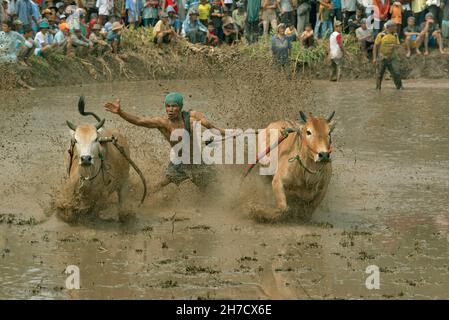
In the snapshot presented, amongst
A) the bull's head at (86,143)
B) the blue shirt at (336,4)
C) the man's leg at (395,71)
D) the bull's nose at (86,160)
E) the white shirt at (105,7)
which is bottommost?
the bull's nose at (86,160)

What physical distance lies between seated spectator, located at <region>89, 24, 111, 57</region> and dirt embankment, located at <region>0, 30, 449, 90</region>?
19 centimetres

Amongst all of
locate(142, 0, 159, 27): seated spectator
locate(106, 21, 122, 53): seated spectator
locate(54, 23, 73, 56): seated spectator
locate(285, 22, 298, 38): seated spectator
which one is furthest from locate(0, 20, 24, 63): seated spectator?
locate(285, 22, 298, 38): seated spectator

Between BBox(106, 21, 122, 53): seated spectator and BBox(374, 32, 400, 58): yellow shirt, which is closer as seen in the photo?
BBox(374, 32, 400, 58): yellow shirt

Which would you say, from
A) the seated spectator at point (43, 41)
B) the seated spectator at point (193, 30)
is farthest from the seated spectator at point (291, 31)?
the seated spectator at point (43, 41)

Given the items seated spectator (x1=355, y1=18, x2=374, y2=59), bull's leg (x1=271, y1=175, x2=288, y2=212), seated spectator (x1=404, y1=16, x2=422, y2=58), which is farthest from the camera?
seated spectator (x1=404, y1=16, x2=422, y2=58)

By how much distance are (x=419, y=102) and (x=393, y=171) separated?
8333mm

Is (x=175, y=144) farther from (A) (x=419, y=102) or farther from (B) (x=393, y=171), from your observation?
(A) (x=419, y=102)

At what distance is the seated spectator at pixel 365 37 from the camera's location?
2969cm

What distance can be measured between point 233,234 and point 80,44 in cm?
1559

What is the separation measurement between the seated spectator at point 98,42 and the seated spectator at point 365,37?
6813 mm

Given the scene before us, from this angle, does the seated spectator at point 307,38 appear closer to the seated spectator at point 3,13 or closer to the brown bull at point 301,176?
the seated spectator at point 3,13

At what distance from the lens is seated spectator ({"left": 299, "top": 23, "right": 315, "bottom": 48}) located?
29188 millimetres

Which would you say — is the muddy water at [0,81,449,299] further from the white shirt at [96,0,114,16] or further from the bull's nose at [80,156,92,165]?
the white shirt at [96,0,114,16]
